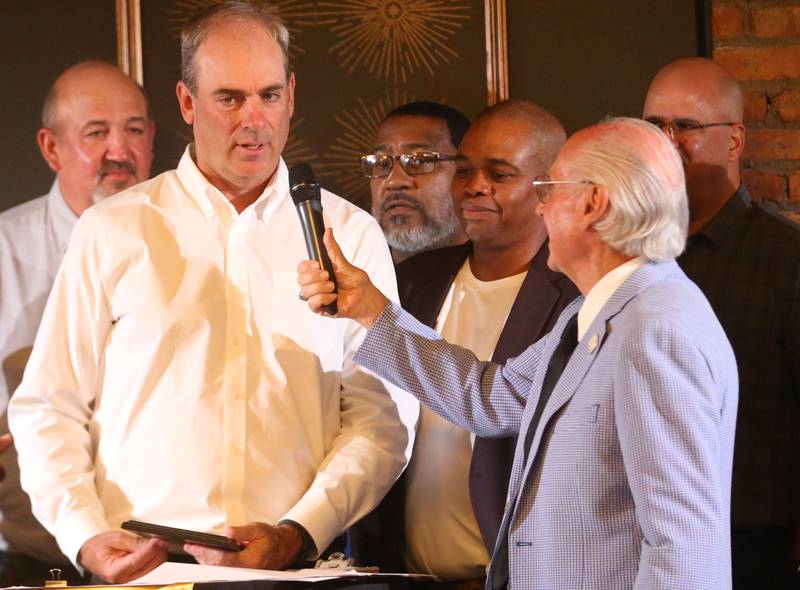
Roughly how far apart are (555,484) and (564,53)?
162 cm

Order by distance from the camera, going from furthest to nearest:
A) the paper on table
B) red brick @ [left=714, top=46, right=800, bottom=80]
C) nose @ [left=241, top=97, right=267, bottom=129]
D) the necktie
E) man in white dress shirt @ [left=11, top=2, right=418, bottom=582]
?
red brick @ [left=714, top=46, right=800, bottom=80] < nose @ [left=241, top=97, right=267, bottom=129] < man in white dress shirt @ [left=11, top=2, right=418, bottom=582] < the necktie < the paper on table

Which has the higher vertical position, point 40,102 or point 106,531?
point 40,102

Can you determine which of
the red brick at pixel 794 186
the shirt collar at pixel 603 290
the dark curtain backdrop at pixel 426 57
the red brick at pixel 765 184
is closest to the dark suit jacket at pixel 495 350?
the dark curtain backdrop at pixel 426 57

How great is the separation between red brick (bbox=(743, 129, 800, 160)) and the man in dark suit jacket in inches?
22.8

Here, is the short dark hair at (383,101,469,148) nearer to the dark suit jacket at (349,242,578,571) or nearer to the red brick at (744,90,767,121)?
the dark suit jacket at (349,242,578,571)

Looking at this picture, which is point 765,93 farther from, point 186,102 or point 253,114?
point 186,102

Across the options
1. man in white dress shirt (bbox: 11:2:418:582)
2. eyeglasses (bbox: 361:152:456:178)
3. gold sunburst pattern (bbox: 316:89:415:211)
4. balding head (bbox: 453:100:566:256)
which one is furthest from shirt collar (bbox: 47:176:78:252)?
balding head (bbox: 453:100:566:256)

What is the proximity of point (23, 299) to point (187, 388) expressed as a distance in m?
0.86

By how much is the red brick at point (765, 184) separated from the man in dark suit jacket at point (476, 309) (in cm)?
60

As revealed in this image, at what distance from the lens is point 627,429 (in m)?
1.81

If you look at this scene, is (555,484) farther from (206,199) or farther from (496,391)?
(206,199)

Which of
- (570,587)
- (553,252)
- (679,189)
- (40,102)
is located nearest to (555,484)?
(570,587)

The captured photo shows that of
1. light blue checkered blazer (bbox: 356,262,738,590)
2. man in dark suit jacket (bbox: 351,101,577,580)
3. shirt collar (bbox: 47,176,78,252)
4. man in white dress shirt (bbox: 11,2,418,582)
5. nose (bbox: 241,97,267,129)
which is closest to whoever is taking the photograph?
light blue checkered blazer (bbox: 356,262,738,590)

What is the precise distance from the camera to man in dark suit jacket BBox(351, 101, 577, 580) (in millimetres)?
2686
